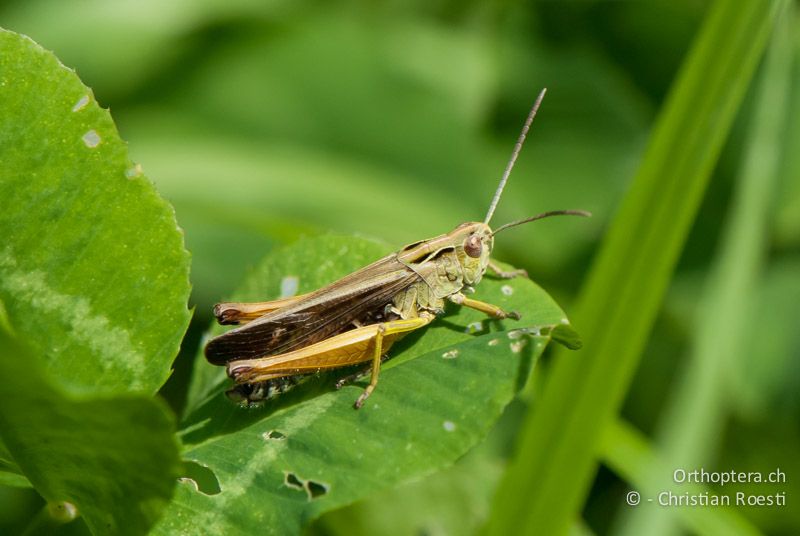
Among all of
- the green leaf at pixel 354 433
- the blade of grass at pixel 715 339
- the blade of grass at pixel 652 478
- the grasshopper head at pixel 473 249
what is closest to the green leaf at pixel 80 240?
the green leaf at pixel 354 433

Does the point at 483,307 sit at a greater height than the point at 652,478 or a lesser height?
greater

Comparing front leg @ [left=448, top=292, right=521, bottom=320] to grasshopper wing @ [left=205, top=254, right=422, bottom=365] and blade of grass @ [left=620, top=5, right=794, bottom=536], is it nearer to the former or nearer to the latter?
grasshopper wing @ [left=205, top=254, right=422, bottom=365]

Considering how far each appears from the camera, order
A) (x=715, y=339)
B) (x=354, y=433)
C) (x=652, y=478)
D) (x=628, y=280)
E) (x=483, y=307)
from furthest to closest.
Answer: (x=715, y=339) < (x=652, y=478) < (x=628, y=280) < (x=483, y=307) < (x=354, y=433)

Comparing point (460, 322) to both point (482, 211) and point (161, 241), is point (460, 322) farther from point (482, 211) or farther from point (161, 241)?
point (482, 211)

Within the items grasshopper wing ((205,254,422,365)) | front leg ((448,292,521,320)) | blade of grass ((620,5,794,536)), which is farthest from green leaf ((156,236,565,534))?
blade of grass ((620,5,794,536))

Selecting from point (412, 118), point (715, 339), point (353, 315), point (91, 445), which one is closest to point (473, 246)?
point (353, 315)

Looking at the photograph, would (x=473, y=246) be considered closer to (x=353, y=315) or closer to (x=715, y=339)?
(x=353, y=315)

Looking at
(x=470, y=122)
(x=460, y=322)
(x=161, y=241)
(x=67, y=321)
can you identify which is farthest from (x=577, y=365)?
(x=470, y=122)

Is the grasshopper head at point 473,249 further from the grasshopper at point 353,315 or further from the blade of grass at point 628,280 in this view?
the blade of grass at point 628,280
